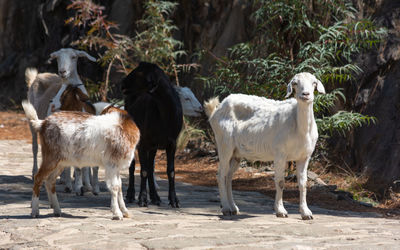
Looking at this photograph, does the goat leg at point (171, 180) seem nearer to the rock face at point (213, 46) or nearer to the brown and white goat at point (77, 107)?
the brown and white goat at point (77, 107)

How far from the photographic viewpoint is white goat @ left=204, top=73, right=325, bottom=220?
599cm

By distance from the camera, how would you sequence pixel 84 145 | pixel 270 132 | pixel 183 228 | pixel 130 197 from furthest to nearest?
pixel 130 197
pixel 270 132
pixel 84 145
pixel 183 228

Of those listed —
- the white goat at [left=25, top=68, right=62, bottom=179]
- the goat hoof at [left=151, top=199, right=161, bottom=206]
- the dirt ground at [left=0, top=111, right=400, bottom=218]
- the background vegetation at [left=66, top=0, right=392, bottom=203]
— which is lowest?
the dirt ground at [left=0, top=111, right=400, bottom=218]

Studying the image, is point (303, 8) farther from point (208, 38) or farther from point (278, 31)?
point (208, 38)

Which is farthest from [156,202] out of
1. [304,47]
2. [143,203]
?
[304,47]

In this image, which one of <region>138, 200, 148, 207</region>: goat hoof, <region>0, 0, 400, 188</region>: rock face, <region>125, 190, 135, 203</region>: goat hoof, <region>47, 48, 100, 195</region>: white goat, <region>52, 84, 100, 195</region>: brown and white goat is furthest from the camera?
<region>0, 0, 400, 188</region>: rock face

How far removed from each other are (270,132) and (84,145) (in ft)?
6.89

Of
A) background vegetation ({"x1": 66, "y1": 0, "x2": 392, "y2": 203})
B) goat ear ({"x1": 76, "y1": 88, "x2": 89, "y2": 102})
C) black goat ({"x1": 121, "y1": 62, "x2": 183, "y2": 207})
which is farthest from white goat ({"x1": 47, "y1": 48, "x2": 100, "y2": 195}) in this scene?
background vegetation ({"x1": 66, "y1": 0, "x2": 392, "y2": 203})

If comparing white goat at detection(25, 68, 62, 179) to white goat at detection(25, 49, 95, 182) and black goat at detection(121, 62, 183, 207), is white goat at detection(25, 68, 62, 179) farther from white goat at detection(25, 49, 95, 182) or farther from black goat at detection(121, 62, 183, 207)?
black goat at detection(121, 62, 183, 207)

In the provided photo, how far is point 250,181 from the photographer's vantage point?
32.7ft

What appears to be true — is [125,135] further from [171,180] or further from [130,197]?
[130,197]

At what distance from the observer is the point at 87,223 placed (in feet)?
18.2

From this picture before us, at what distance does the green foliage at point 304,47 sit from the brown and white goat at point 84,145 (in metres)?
4.34

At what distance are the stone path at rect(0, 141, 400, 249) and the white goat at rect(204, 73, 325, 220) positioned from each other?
42 centimetres
